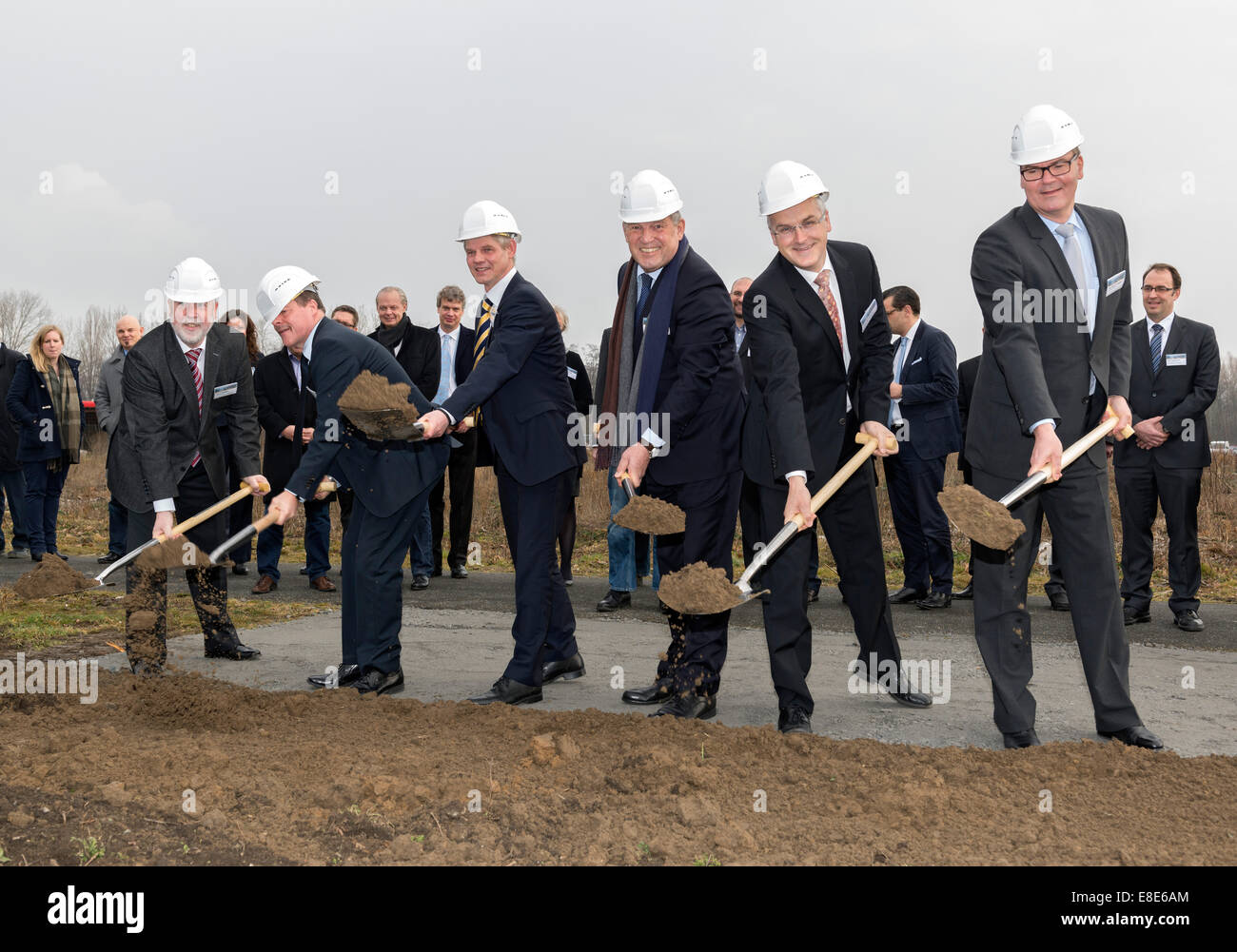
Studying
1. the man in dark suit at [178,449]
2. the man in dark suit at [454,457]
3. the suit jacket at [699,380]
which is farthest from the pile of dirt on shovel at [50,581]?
the man in dark suit at [454,457]

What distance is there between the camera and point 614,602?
870 centimetres

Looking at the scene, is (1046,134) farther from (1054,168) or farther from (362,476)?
(362,476)

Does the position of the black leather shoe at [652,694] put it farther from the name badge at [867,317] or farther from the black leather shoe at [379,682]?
the name badge at [867,317]

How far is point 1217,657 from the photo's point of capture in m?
6.61

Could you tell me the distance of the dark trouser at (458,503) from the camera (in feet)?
32.7

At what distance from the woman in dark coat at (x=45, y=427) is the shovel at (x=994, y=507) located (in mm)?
10279

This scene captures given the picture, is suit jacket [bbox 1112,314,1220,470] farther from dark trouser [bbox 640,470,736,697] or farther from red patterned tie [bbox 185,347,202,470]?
red patterned tie [bbox 185,347,202,470]

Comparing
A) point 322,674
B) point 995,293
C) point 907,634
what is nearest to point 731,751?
point 995,293

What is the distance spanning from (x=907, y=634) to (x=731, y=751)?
11.4 feet

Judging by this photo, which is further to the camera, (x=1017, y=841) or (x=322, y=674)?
(x=322, y=674)

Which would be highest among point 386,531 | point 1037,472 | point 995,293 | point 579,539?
point 995,293

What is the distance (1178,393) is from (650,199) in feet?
16.8
